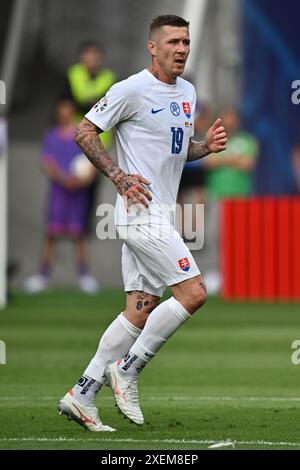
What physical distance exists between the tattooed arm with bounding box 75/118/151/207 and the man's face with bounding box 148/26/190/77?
602mm

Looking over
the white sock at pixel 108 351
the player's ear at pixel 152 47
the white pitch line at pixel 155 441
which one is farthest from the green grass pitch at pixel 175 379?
the player's ear at pixel 152 47

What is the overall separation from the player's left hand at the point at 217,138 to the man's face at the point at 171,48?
1.46ft

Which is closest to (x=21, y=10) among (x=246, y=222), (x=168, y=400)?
(x=246, y=222)

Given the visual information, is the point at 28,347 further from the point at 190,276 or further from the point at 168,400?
the point at 190,276

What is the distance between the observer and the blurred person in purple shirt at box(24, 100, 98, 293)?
20562 millimetres

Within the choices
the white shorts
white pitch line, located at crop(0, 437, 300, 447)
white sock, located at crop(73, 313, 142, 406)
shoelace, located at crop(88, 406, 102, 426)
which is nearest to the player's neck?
the white shorts

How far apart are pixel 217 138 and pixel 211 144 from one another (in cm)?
7

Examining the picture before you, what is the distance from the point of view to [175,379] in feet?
38.6

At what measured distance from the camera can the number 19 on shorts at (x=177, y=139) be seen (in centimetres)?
907

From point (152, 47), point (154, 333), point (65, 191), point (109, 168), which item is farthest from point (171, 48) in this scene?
point (65, 191)

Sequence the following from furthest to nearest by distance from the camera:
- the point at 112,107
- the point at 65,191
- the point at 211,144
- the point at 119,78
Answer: the point at 119,78 → the point at 65,191 → the point at 211,144 → the point at 112,107

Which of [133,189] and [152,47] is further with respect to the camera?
[152,47]

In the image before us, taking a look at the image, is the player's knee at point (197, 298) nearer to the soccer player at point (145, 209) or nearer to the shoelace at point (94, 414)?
the soccer player at point (145, 209)

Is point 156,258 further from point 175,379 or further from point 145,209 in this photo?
point 175,379
